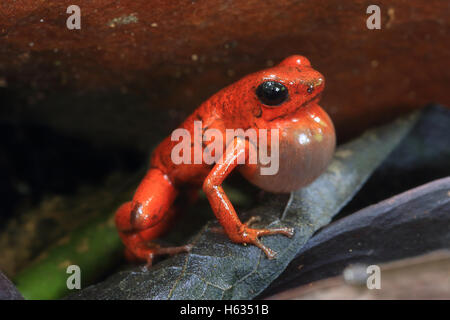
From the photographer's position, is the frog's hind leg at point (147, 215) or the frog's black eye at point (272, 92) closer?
the frog's black eye at point (272, 92)

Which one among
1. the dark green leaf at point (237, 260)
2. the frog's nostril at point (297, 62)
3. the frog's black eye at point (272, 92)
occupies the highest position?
the frog's nostril at point (297, 62)

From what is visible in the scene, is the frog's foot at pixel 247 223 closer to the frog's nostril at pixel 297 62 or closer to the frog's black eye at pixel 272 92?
the frog's black eye at pixel 272 92

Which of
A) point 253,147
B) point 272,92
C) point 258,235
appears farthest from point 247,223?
point 272,92

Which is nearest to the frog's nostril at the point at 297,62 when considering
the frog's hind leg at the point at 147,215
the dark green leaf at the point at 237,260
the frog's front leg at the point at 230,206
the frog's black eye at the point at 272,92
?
the frog's black eye at the point at 272,92

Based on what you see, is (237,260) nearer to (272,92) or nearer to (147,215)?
(147,215)

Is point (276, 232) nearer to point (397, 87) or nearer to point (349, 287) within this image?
point (349, 287)

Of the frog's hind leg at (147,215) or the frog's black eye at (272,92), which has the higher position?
the frog's black eye at (272,92)

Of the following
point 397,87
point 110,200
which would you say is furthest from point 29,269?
point 397,87
